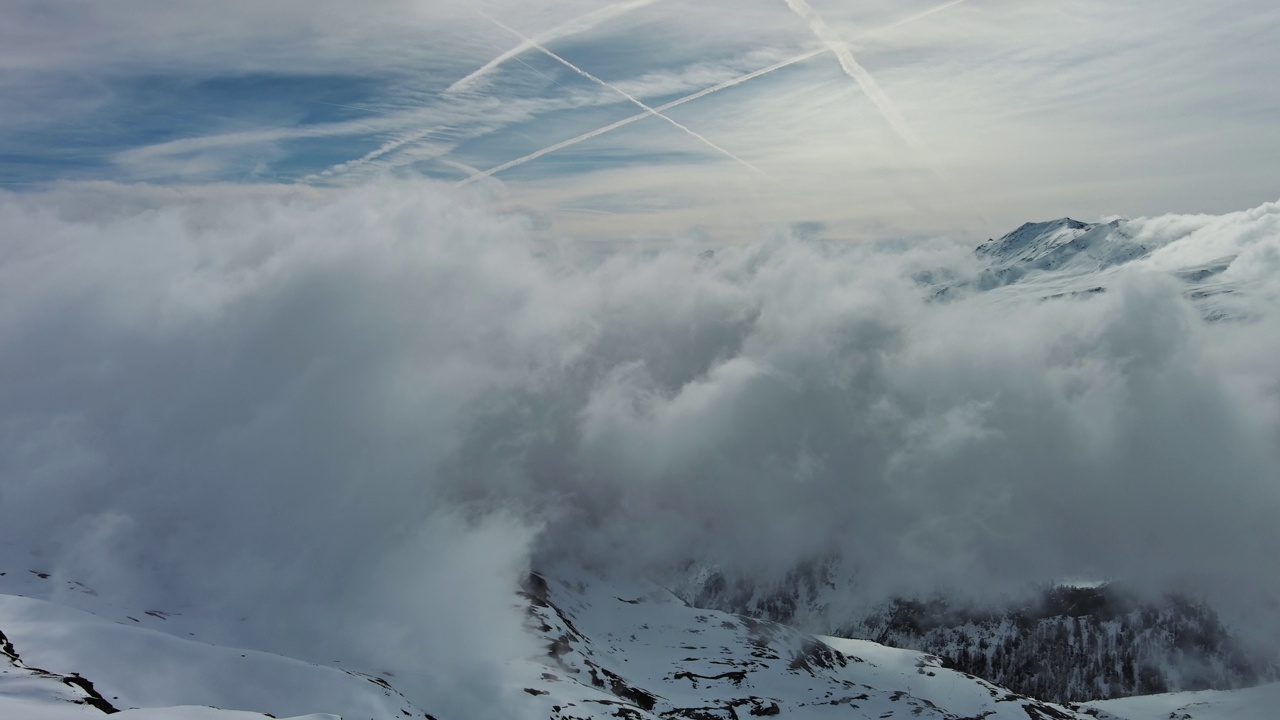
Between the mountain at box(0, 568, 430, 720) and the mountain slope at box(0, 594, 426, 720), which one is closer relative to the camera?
the mountain at box(0, 568, 430, 720)

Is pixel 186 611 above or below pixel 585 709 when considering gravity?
above

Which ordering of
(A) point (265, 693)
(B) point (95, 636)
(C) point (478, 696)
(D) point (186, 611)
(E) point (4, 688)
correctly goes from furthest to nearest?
1. (D) point (186, 611)
2. (C) point (478, 696)
3. (A) point (265, 693)
4. (B) point (95, 636)
5. (E) point (4, 688)

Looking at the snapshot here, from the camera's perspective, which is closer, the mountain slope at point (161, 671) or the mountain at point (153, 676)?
the mountain at point (153, 676)

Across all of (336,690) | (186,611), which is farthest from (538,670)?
(186,611)

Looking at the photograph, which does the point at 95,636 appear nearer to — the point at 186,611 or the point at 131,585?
the point at 186,611

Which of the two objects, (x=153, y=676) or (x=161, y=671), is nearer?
(x=153, y=676)

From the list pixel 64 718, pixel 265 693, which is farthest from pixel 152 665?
pixel 64 718

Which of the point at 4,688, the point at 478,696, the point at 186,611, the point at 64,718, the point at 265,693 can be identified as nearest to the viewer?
the point at 64,718

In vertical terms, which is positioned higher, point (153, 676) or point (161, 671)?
point (161, 671)

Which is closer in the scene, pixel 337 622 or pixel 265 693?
pixel 265 693
